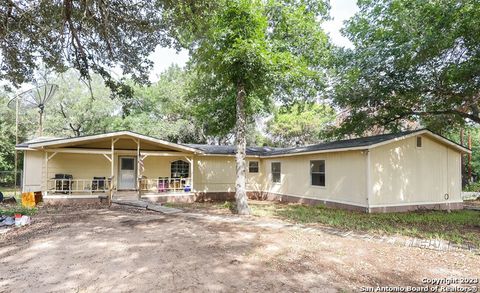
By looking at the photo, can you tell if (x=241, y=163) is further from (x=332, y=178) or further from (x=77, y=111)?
(x=77, y=111)

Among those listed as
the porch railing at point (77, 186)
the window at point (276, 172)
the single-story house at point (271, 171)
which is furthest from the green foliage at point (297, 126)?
the porch railing at point (77, 186)

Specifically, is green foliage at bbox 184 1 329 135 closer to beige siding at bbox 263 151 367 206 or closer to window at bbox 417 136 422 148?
beige siding at bbox 263 151 367 206

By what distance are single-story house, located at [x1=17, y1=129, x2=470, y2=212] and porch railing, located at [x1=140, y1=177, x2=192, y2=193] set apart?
0.16ft

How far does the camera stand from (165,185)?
46.4 feet

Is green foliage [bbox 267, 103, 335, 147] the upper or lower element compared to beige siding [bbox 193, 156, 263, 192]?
upper

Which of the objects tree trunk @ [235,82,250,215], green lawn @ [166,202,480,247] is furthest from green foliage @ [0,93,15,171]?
green lawn @ [166,202,480,247]

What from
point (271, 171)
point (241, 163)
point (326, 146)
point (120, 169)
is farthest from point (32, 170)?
point (326, 146)

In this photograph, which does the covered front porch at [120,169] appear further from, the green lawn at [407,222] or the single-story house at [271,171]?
the green lawn at [407,222]

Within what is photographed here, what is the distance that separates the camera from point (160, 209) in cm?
987

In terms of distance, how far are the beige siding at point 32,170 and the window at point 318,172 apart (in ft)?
40.3

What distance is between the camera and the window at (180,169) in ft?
48.6

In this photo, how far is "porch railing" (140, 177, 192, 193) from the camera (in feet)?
43.9

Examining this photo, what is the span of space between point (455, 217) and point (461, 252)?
4880 millimetres

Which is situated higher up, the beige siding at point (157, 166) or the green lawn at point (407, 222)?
the beige siding at point (157, 166)
